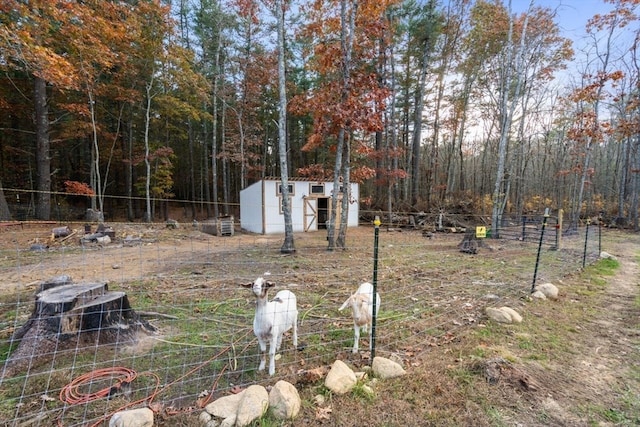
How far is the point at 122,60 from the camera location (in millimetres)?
14156

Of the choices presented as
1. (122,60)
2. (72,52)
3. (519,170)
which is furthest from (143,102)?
(519,170)

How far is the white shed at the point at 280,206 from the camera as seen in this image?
49.9ft

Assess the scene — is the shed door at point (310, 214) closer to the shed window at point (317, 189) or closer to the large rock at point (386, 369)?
the shed window at point (317, 189)

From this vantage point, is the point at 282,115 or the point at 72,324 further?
the point at 282,115

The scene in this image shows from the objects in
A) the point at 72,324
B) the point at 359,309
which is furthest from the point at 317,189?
the point at 72,324

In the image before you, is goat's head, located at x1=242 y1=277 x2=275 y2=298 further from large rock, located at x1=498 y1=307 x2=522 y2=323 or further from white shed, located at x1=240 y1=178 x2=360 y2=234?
white shed, located at x1=240 y1=178 x2=360 y2=234

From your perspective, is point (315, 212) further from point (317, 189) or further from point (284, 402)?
point (284, 402)

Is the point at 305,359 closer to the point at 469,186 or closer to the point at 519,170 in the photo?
the point at 519,170

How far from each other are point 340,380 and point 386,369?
51cm

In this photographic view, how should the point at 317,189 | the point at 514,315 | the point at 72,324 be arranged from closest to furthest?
the point at 72,324
the point at 514,315
the point at 317,189

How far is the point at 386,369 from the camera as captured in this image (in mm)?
2643

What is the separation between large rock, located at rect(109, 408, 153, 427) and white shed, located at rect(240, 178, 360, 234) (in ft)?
42.9

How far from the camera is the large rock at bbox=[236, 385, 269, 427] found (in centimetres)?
201

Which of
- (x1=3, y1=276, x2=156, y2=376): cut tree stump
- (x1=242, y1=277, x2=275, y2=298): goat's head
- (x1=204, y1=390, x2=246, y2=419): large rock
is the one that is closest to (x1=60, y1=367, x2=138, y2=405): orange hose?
(x1=3, y1=276, x2=156, y2=376): cut tree stump
